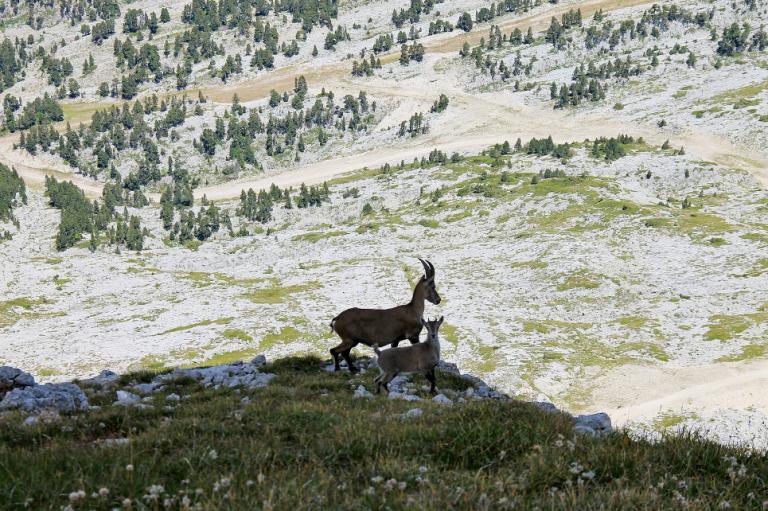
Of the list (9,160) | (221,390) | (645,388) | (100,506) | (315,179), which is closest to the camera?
(100,506)

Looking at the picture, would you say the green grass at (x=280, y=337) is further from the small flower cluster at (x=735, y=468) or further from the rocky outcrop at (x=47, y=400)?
the small flower cluster at (x=735, y=468)

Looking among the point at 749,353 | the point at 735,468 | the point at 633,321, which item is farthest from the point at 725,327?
the point at 735,468

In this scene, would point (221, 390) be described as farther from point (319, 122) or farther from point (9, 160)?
point (9, 160)

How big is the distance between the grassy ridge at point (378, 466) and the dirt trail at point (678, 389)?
35350 mm

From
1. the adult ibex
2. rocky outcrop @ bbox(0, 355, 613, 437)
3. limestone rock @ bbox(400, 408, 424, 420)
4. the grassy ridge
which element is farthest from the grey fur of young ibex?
the grassy ridge

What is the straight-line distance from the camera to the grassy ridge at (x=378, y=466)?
5.42 meters

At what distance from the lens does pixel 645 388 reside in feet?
153

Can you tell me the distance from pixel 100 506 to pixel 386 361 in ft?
41.3

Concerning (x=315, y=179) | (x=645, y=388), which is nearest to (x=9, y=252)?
(x=315, y=179)

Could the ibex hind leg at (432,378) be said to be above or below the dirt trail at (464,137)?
above

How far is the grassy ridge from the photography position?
17.8ft

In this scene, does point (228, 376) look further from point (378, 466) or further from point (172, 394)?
point (378, 466)

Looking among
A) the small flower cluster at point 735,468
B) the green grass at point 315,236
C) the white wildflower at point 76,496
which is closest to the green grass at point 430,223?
the green grass at point 315,236

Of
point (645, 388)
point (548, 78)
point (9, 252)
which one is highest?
point (548, 78)
